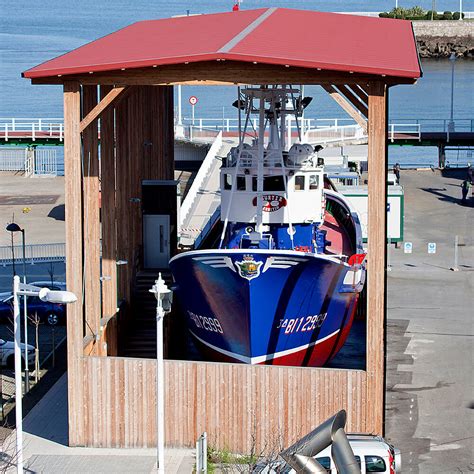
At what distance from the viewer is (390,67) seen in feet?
72.2

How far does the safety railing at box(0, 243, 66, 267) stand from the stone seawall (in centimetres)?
9225

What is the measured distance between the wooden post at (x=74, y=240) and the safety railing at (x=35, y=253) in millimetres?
19465

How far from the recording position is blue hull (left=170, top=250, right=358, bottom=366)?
25391mm

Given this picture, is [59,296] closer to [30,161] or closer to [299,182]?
[299,182]

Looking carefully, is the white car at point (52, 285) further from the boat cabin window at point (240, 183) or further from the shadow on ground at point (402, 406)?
the shadow on ground at point (402, 406)

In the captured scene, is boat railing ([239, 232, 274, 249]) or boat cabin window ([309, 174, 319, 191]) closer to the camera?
boat railing ([239, 232, 274, 249])

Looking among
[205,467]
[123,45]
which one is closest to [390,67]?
[123,45]

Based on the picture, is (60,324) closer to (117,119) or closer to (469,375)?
(117,119)

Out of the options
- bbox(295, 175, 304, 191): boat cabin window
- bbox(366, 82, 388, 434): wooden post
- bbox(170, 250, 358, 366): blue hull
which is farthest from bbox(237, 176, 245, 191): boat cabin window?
bbox(366, 82, 388, 434): wooden post

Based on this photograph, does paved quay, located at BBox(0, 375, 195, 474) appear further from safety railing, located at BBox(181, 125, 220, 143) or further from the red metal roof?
safety railing, located at BBox(181, 125, 220, 143)

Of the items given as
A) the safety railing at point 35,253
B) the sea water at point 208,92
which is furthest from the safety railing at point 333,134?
the safety railing at point 35,253

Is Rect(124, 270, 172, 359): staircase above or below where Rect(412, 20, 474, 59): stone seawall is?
below

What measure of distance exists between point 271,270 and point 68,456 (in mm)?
5984

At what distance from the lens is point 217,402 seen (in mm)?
22594
